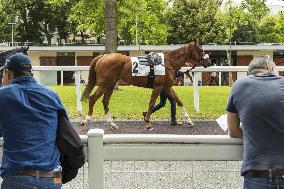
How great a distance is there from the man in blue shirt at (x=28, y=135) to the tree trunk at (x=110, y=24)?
18521 mm

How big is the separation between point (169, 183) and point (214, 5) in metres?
65.1

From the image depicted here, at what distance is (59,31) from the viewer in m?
71.1

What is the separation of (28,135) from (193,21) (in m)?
64.0

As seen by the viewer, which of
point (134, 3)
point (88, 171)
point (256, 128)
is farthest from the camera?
point (134, 3)

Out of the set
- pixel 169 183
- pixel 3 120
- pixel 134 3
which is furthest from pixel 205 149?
pixel 134 3

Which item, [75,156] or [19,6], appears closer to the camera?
[75,156]

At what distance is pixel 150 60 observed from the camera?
13.3m

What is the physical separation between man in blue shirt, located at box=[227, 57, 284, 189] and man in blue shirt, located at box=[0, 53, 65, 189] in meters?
1.28

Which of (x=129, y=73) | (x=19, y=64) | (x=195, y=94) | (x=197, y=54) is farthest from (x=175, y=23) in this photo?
(x=19, y=64)

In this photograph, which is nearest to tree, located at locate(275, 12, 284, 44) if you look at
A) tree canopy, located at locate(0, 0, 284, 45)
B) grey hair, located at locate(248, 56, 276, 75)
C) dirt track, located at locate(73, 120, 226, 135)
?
tree canopy, located at locate(0, 0, 284, 45)

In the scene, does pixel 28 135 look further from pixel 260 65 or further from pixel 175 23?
pixel 175 23

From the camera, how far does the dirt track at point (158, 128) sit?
492 inches

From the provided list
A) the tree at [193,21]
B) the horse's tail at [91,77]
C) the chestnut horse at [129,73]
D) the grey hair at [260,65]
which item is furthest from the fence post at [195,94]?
the tree at [193,21]

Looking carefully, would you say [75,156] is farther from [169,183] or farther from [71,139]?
[169,183]
